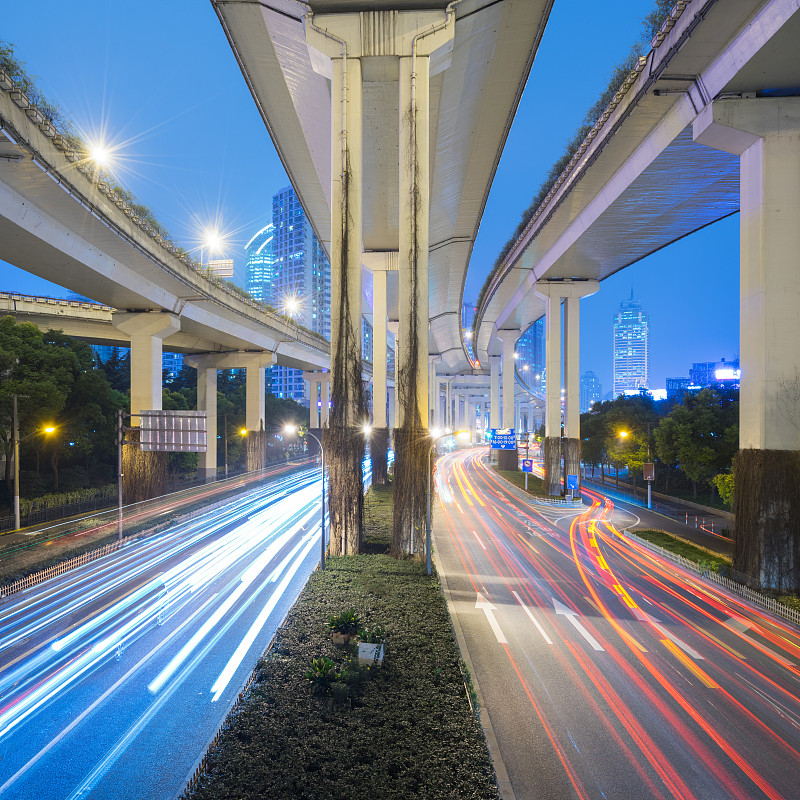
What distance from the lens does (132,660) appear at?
11.9 m

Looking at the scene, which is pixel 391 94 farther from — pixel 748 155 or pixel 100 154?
pixel 748 155

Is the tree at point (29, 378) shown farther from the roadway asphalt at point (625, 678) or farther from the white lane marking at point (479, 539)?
the white lane marking at point (479, 539)

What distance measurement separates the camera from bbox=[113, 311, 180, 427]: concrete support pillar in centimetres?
3158

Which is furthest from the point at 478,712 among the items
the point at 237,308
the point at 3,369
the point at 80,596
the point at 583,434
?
the point at 583,434

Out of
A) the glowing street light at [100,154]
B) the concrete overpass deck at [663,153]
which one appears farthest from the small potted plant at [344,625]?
the glowing street light at [100,154]

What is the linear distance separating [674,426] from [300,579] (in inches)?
1141

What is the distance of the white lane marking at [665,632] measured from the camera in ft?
40.9

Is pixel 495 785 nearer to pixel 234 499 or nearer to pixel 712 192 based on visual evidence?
pixel 712 192

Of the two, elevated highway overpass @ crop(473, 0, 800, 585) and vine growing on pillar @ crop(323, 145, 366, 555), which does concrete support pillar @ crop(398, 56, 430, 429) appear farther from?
elevated highway overpass @ crop(473, 0, 800, 585)

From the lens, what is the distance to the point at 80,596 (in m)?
16.2

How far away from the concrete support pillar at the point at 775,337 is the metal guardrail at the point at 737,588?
59 centimetres

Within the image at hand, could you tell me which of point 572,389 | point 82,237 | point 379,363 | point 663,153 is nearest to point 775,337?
point 663,153

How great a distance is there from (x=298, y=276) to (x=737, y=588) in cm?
15175

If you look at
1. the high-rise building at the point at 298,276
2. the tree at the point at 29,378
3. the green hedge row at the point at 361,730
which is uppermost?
the high-rise building at the point at 298,276
